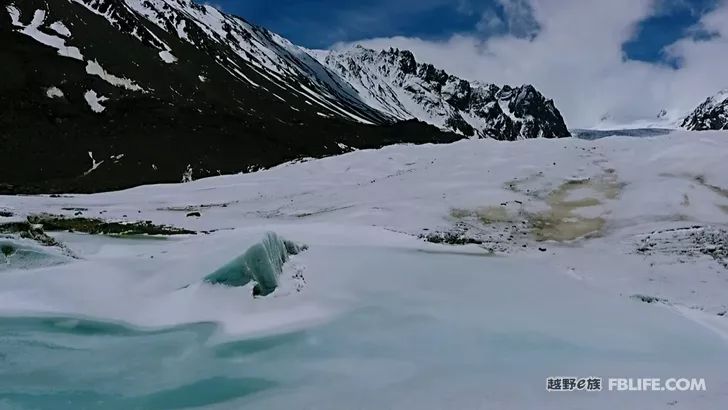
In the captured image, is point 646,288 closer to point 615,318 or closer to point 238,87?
point 615,318

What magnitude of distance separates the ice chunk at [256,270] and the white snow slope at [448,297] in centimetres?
29

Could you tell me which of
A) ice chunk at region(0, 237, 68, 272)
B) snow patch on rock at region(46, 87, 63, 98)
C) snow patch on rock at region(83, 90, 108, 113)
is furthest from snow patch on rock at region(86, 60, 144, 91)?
ice chunk at region(0, 237, 68, 272)

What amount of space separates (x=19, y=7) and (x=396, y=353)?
610 feet

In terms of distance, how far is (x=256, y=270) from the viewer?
15758 millimetres

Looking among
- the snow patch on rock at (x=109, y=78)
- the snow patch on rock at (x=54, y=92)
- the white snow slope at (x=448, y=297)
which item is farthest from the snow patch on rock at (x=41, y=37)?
the white snow slope at (x=448, y=297)

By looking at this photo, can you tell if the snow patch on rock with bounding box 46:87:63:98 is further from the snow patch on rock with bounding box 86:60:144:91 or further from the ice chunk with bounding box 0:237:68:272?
the ice chunk with bounding box 0:237:68:272

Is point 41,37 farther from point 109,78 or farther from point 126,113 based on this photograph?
point 126,113

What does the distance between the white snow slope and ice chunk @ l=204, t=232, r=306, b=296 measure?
29 centimetres

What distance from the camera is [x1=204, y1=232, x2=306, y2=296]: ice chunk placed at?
49.7 feet

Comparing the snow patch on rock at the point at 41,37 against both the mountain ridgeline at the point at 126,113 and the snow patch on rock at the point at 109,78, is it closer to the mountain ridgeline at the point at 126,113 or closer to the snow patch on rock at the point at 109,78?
the mountain ridgeline at the point at 126,113

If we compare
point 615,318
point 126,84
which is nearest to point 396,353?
point 615,318

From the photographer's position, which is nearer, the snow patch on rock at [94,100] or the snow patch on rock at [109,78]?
the snow patch on rock at [94,100]

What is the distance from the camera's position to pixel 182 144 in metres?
124

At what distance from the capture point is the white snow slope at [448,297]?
10.5 m
